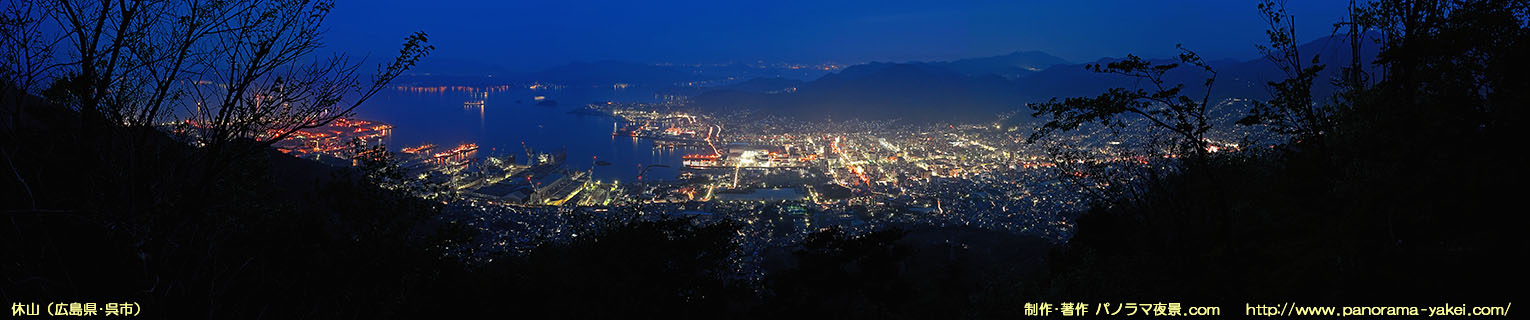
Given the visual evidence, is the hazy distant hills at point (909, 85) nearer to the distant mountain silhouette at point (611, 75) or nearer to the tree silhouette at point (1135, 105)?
the distant mountain silhouette at point (611, 75)

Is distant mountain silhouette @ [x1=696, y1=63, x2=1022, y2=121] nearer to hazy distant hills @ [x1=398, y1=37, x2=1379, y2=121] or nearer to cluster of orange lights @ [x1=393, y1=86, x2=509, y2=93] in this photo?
hazy distant hills @ [x1=398, y1=37, x2=1379, y2=121]

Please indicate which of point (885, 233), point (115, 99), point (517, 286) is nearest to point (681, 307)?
point (517, 286)

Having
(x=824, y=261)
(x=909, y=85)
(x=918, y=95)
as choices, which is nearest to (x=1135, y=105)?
(x=824, y=261)

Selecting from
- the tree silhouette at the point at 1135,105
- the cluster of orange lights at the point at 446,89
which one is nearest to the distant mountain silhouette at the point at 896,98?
the cluster of orange lights at the point at 446,89

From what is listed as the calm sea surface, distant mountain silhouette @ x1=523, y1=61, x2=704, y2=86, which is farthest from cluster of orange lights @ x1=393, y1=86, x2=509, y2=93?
distant mountain silhouette @ x1=523, y1=61, x2=704, y2=86

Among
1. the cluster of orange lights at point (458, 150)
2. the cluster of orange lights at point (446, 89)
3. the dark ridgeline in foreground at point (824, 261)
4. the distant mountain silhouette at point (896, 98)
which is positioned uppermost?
the cluster of orange lights at point (446, 89)

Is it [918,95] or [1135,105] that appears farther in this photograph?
[918,95]

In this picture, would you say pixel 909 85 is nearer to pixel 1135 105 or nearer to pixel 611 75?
pixel 611 75

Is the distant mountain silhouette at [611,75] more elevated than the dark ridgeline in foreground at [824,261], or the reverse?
the distant mountain silhouette at [611,75]

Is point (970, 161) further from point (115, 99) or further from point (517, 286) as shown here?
point (115, 99)
